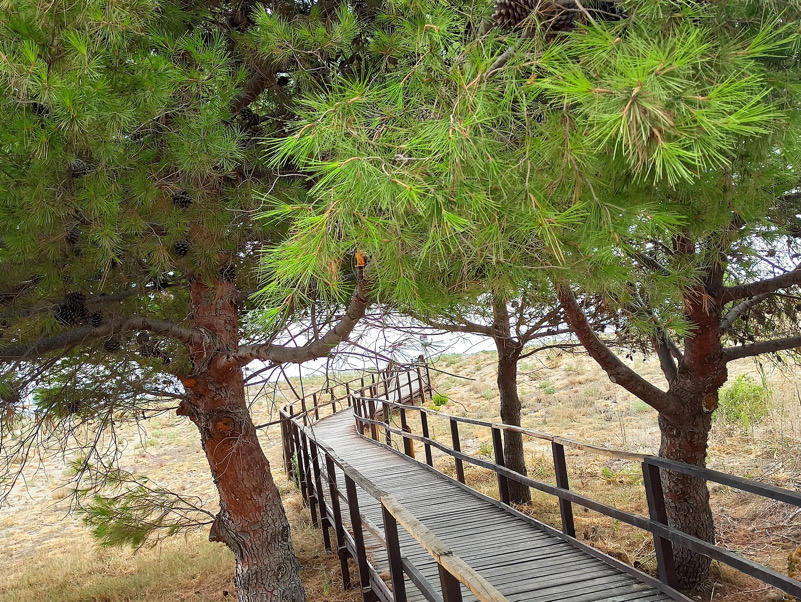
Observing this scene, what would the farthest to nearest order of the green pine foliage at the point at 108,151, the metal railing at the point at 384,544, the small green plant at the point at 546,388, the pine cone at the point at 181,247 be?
1. the small green plant at the point at 546,388
2. the pine cone at the point at 181,247
3. the green pine foliage at the point at 108,151
4. the metal railing at the point at 384,544

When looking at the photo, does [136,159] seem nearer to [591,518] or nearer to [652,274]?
[652,274]

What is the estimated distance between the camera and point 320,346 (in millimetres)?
4895

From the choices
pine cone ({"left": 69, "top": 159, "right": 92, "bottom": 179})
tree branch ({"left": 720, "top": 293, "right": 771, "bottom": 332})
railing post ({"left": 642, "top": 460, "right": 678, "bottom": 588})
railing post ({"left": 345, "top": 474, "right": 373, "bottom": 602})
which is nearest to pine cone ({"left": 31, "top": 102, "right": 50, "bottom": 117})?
pine cone ({"left": 69, "top": 159, "right": 92, "bottom": 179})

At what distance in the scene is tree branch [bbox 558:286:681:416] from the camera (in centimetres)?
542

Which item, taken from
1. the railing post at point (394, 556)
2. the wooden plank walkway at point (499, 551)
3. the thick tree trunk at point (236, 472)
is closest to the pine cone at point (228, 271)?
the thick tree trunk at point (236, 472)

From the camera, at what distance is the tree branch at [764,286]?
5102mm

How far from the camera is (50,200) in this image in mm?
3828

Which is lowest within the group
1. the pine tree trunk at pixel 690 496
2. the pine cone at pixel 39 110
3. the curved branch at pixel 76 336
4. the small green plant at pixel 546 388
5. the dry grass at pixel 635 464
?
the dry grass at pixel 635 464

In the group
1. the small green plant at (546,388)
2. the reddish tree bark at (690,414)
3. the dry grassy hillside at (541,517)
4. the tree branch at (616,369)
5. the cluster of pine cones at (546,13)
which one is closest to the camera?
the cluster of pine cones at (546,13)

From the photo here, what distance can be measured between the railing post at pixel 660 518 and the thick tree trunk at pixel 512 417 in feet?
16.5

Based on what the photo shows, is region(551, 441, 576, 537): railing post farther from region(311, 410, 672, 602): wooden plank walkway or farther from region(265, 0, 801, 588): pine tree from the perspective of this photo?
region(265, 0, 801, 588): pine tree

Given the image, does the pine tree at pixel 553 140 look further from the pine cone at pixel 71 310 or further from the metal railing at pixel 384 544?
the pine cone at pixel 71 310

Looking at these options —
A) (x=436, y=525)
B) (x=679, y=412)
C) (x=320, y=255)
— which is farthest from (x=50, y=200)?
(x=679, y=412)

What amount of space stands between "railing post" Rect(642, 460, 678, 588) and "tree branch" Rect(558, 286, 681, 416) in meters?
1.36
